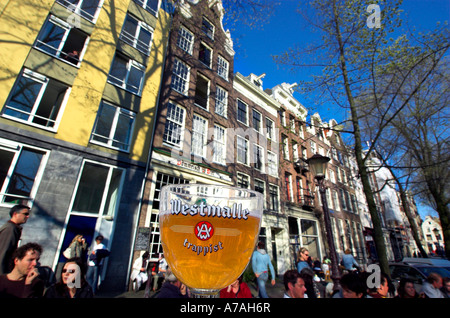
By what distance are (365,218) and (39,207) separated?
91.8 feet

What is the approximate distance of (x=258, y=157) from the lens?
14.2 m

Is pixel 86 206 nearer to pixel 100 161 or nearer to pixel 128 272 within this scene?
pixel 100 161

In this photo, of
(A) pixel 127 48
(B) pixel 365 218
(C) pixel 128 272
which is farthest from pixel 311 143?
(C) pixel 128 272

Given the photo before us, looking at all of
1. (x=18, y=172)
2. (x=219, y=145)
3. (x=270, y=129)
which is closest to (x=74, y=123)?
(x=18, y=172)

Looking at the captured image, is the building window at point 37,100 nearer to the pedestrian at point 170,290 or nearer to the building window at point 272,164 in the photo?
the pedestrian at point 170,290

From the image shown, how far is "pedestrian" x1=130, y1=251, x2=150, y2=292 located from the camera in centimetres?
647

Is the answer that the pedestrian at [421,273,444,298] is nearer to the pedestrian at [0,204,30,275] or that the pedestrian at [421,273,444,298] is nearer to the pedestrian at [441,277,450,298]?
the pedestrian at [441,277,450,298]

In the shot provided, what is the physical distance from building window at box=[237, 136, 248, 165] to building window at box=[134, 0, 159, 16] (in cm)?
858

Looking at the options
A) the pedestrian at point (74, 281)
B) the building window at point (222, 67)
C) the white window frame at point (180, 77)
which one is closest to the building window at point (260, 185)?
the white window frame at point (180, 77)

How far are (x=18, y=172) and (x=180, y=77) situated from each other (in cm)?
802

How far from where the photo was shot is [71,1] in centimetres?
820

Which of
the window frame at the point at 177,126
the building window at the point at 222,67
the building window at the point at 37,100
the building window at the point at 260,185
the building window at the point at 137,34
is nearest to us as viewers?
the building window at the point at 37,100

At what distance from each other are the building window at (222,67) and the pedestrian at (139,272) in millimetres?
11826

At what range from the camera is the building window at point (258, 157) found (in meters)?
13.7
